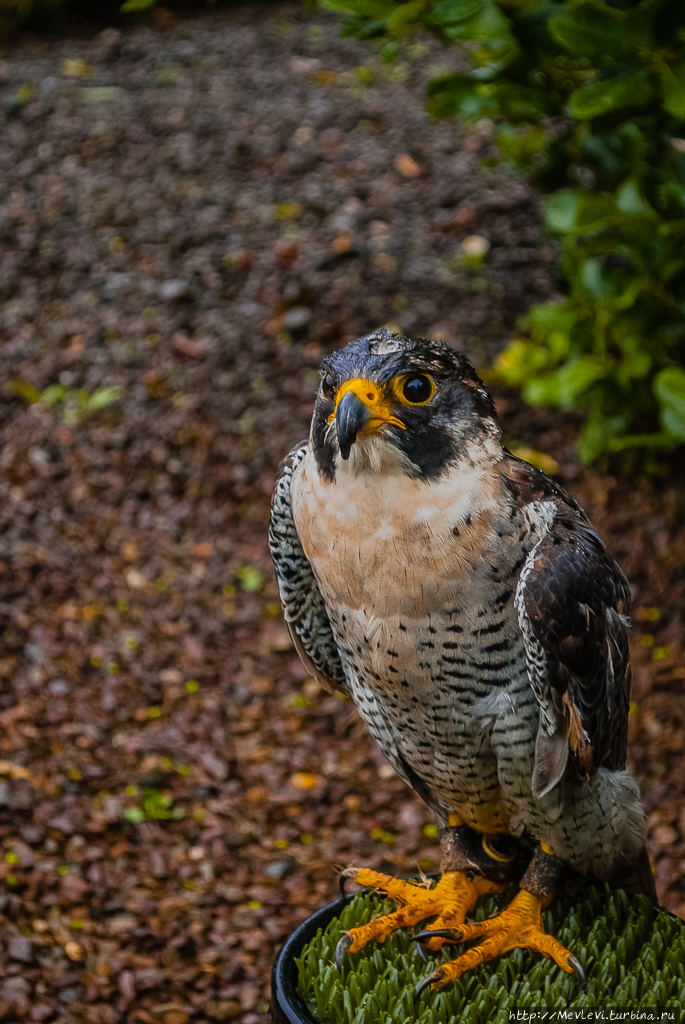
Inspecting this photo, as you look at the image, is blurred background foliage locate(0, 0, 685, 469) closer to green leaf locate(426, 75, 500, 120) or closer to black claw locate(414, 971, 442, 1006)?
green leaf locate(426, 75, 500, 120)

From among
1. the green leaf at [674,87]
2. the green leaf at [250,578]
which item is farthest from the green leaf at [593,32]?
the green leaf at [250,578]

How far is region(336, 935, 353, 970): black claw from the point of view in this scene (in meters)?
2.26

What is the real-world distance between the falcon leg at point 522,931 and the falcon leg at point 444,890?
80mm

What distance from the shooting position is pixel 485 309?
5.64 meters

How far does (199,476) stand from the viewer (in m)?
5.10

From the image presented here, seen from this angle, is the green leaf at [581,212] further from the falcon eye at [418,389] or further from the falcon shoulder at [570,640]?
the falcon eye at [418,389]

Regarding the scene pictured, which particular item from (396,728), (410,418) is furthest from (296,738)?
(410,418)

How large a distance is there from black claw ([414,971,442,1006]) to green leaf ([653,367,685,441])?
246 cm

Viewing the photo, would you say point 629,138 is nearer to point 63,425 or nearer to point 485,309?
point 485,309

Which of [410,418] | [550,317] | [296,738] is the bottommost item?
[296,738]

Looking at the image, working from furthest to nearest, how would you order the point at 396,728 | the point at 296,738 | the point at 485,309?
the point at 485,309 < the point at 296,738 < the point at 396,728

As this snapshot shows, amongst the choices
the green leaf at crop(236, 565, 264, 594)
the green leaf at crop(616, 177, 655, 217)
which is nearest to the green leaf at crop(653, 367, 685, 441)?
the green leaf at crop(616, 177, 655, 217)

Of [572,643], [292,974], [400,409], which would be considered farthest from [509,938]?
[400,409]

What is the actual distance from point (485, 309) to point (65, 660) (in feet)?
10.4
